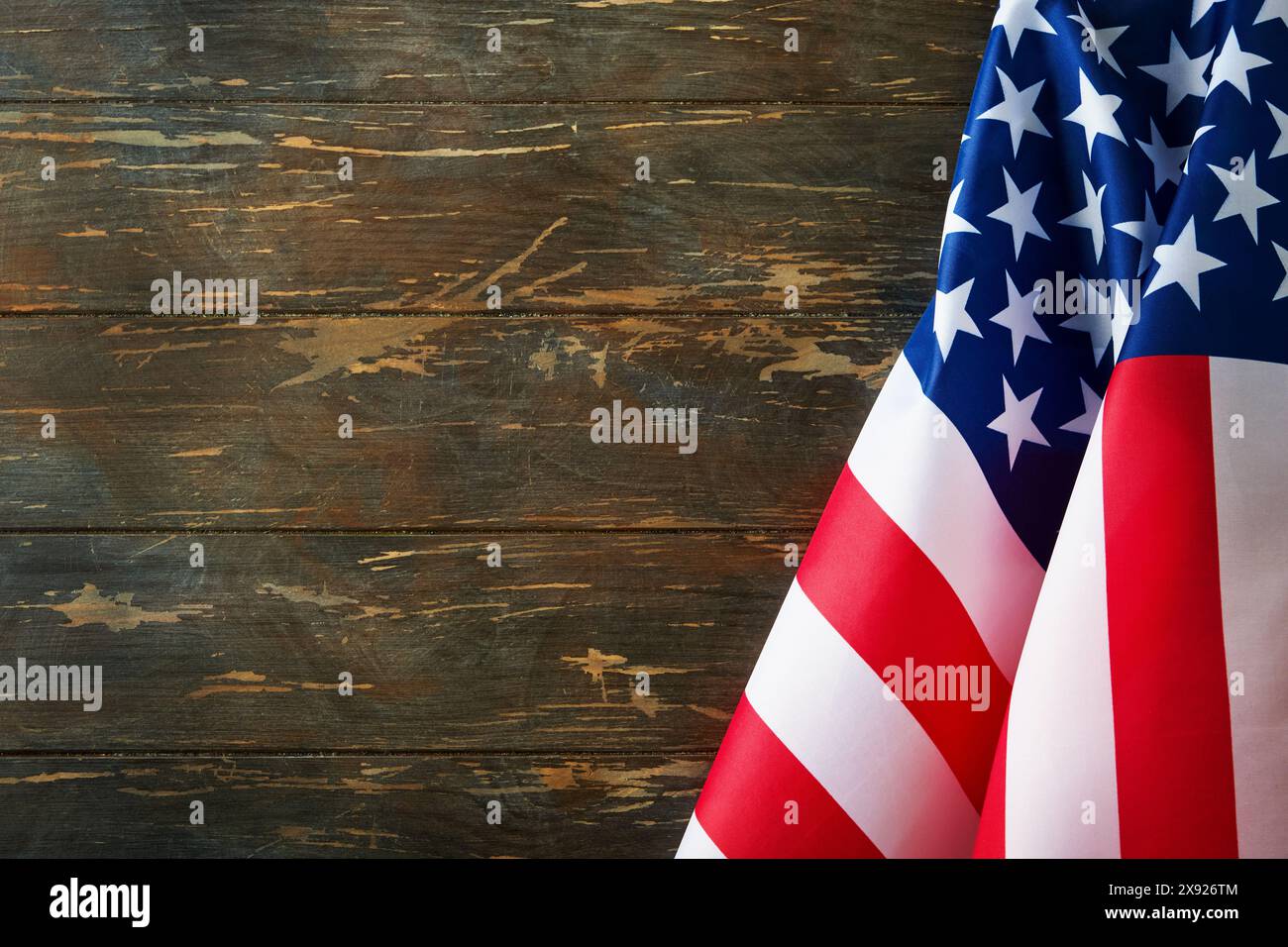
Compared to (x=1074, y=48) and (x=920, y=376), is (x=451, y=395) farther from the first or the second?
(x=1074, y=48)

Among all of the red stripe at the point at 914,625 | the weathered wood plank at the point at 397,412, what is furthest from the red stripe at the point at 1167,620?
the weathered wood plank at the point at 397,412

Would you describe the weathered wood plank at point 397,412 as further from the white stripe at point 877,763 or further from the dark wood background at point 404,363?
the white stripe at point 877,763

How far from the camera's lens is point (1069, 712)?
63 centimetres

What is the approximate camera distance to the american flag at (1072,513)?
61 cm

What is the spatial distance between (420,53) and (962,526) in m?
0.74

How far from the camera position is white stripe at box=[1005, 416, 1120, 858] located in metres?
0.61

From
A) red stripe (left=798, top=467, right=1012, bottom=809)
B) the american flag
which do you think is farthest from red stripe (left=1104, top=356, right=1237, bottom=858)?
red stripe (left=798, top=467, right=1012, bottom=809)

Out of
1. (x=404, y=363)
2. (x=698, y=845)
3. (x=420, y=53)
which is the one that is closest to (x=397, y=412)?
(x=404, y=363)

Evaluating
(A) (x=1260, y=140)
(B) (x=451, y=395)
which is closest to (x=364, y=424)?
(B) (x=451, y=395)

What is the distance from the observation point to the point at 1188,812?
0.60 m

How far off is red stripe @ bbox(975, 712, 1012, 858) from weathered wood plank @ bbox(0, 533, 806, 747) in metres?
0.30

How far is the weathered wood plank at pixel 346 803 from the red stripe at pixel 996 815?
1.05 feet

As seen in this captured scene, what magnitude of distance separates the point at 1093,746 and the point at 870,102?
674 millimetres

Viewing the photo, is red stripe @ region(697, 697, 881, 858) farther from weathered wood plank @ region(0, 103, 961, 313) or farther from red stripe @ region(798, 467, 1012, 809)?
weathered wood plank @ region(0, 103, 961, 313)
